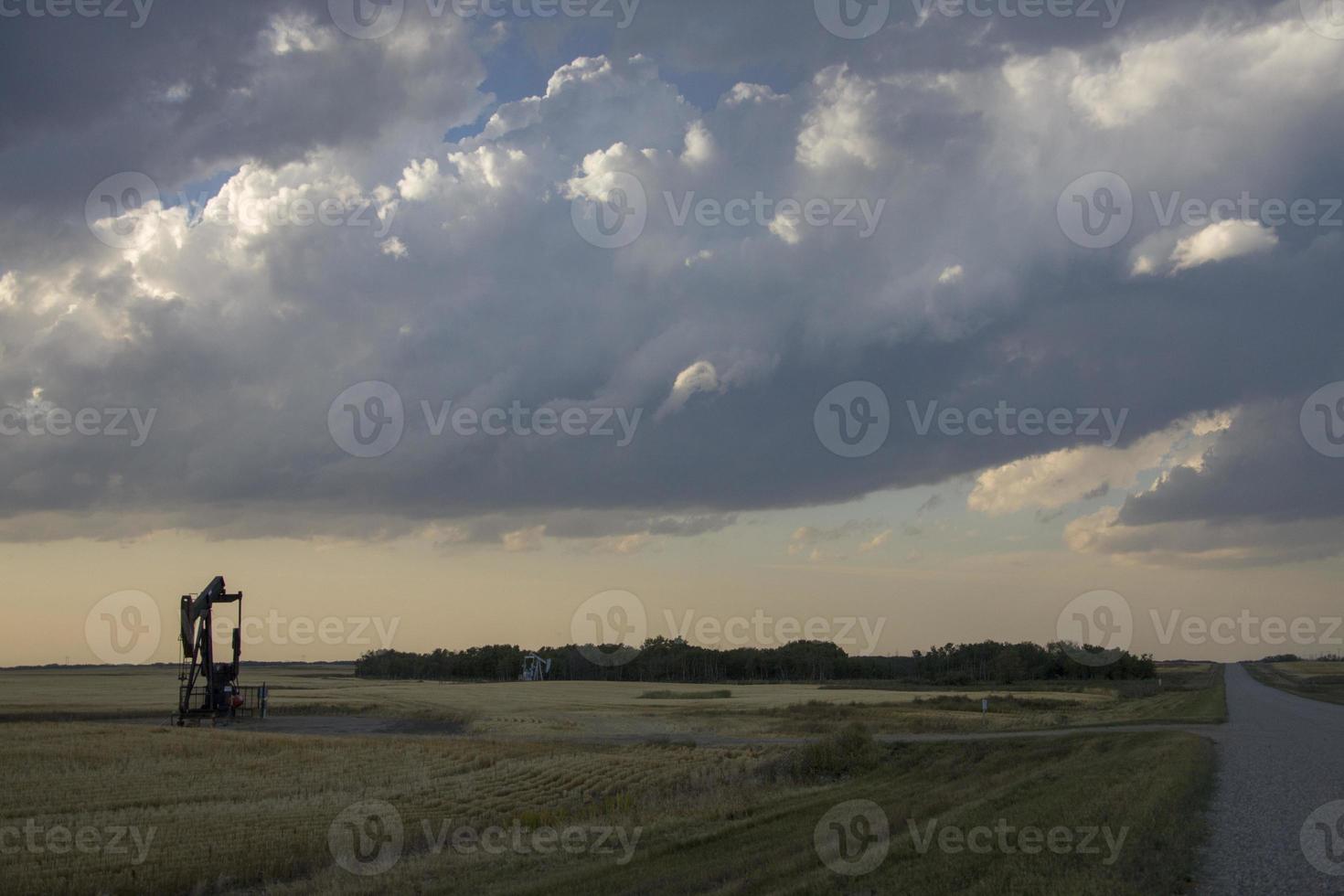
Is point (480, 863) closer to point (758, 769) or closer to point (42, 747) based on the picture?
point (758, 769)

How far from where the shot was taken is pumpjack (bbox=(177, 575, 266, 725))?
5472cm

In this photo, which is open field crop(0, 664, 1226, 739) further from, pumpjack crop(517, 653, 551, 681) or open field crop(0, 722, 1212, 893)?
pumpjack crop(517, 653, 551, 681)

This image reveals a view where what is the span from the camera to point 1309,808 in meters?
18.8

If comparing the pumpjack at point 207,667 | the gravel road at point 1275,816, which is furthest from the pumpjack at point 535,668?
the gravel road at point 1275,816

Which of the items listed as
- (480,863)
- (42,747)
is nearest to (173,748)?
(42,747)

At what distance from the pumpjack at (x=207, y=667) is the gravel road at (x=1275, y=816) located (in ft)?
163

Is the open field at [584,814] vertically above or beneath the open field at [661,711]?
above

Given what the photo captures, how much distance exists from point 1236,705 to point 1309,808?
48506mm

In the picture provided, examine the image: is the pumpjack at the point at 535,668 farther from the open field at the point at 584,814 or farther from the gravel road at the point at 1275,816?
the gravel road at the point at 1275,816

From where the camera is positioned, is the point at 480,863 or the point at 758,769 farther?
→ the point at 758,769

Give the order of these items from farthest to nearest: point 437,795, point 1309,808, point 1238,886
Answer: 1. point 437,795
2. point 1309,808
3. point 1238,886

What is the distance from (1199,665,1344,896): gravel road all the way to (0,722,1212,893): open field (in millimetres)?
591

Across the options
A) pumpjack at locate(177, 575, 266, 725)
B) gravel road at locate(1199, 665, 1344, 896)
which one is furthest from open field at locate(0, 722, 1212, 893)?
pumpjack at locate(177, 575, 266, 725)

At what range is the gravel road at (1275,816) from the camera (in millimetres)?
13430
